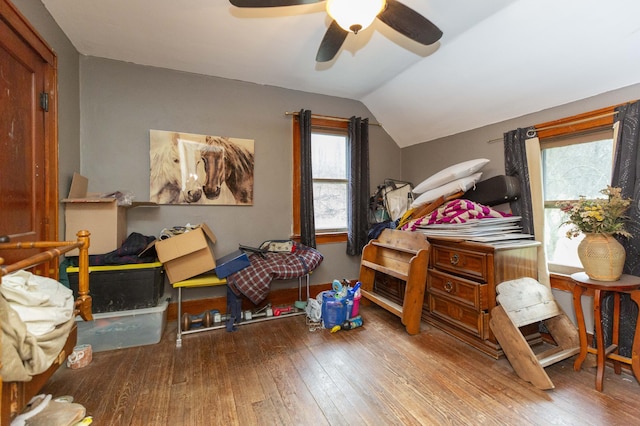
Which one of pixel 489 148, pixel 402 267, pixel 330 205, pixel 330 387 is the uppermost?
pixel 489 148

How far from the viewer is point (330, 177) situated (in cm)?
353

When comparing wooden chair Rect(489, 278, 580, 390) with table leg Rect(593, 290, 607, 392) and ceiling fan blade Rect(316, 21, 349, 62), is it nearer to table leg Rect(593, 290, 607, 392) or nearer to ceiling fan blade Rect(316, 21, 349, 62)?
table leg Rect(593, 290, 607, 392)

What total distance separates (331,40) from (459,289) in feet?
6.81

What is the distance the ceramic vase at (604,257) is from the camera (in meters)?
1.77

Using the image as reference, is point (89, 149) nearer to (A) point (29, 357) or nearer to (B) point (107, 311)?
(B) point (107, 311)

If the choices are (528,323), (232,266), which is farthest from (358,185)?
(528,323)

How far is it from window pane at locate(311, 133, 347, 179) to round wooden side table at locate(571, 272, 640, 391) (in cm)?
241

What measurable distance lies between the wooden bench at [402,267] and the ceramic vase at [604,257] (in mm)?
1039

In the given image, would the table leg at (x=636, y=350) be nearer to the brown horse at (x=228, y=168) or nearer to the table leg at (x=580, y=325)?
the table leg at (x=580, y=325)

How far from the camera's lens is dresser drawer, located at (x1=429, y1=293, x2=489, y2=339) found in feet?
7.14

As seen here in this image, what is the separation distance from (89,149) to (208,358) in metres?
2.10

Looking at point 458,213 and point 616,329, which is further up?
point 458,213

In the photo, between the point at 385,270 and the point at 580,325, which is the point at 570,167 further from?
the point at 385,270

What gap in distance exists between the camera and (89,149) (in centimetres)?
257
